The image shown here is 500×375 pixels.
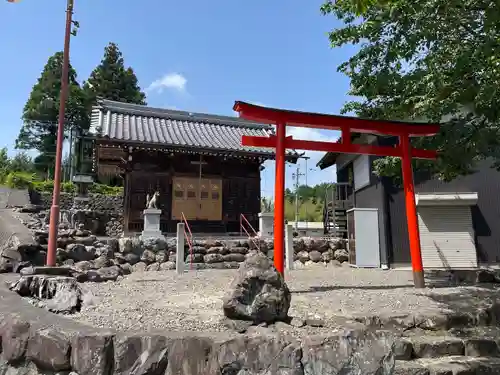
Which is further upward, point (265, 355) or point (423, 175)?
point (423, 175)

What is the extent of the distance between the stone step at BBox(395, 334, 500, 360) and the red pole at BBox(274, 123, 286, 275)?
9.57ft

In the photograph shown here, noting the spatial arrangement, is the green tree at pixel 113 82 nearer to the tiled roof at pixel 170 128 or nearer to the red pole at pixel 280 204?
the tiled roof at pixel 170 128

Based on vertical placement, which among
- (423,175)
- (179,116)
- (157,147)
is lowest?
(423,175)

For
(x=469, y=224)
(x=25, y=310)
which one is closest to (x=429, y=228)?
(x=469, y=224)

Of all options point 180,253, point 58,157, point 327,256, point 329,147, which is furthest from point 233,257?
point 58,157

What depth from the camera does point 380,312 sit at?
19.5ft

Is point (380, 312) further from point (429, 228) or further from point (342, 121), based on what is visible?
point (429, 228)

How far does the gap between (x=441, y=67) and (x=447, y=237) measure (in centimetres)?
988

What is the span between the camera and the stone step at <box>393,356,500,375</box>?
4391mm

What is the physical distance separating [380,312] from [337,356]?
2563mm

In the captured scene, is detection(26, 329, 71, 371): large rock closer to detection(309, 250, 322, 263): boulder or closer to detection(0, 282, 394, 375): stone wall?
detection(0, 282, 394, 375): stone wall

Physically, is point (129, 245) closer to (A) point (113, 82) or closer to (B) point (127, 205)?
(B) point (127, 205)

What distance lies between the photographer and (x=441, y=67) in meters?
7.25

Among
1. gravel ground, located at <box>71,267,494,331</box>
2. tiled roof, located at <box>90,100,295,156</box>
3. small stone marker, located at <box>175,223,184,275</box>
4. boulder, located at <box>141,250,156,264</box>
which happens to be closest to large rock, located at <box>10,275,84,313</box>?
gravel ground, located at <box>71,267,494,331</box>
